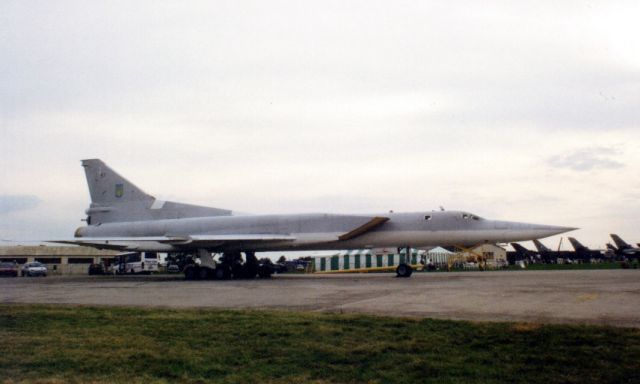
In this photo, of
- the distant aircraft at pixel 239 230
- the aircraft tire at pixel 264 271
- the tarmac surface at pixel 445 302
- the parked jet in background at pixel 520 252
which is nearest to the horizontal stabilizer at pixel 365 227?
the distant aircraft at pixel 239 230

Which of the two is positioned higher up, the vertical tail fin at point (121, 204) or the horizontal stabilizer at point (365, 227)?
the vertical tail fin at point (121, 204)

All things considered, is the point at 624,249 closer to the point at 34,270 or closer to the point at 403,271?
the point at 403,271

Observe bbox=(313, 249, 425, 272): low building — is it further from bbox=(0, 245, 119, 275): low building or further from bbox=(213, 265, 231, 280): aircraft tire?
bbox=(0, 245, 119, 275): low building

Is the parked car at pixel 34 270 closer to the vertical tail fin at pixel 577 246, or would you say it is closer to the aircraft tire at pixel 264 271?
the aircraft tire at pixel 264 271

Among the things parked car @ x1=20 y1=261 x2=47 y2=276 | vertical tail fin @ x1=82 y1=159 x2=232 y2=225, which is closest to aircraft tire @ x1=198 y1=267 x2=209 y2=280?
vertical tail fin @ x1=82 y1=159 x2=232 y2=225

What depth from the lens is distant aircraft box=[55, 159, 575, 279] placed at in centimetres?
2250

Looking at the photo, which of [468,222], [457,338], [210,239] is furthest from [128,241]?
[457,338]

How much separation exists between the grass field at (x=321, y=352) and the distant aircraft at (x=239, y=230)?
15.1m

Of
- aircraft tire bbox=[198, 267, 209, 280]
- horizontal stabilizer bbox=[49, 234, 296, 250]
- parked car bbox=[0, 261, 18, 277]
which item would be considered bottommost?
parked car bbox=[0, 261, 18, 277]

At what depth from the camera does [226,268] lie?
80.9 ft

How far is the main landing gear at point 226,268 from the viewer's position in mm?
24750

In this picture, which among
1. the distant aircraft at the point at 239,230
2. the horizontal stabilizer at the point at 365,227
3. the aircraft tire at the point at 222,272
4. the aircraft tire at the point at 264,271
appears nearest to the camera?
the distant aircraft at the point at 239,230

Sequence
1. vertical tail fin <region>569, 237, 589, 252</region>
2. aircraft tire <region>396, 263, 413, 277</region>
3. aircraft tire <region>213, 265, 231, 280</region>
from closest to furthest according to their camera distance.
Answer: aircraft tire <region>396, 263, 413, 277</region> → aircraft tire <region>213, 265, 231, 280</region> → vertical tail fin <region>569, 237, 589, 252</region>

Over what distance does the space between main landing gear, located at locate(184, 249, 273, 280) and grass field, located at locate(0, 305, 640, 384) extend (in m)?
16.5
